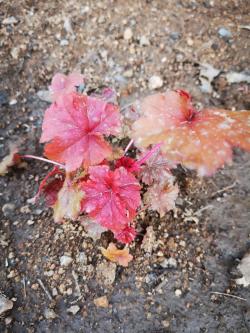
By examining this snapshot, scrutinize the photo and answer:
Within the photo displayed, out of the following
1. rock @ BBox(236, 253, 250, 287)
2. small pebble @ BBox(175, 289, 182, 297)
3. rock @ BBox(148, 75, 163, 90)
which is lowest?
small pebble @ BBox(175, 289, 182, 297)

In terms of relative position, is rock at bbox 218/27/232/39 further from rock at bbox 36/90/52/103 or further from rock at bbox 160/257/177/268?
rock at bbox 160/257/177/268

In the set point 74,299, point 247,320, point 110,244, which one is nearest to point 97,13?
point 110,244

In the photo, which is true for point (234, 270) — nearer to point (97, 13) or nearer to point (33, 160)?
point (33, 160)

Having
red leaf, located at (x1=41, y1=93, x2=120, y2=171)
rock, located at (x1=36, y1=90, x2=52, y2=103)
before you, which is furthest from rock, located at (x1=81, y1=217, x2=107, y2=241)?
rock, located at (x1=36, y1=90, x2=52, y2=103)

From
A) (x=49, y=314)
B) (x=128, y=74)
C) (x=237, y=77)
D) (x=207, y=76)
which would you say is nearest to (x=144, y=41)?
(x=128, y=74)

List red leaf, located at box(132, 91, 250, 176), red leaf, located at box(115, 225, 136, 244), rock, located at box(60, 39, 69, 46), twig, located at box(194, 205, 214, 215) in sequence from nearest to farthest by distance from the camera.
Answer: red leaf, located at box(132, 91, 250, 176) < red leaf, located at box(115, 225, 136, 244) < twig, located at box(194, 205, 214, 215) < rock, located at box(60, 39, 69, 46)

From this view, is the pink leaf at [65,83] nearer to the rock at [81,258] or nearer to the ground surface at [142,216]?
the ground surface at [142,216]

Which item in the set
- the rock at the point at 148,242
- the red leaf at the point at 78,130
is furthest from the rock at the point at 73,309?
the red leaf at the point at 78,130
